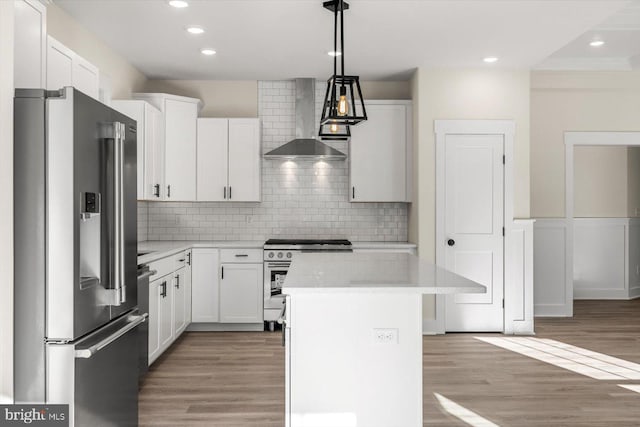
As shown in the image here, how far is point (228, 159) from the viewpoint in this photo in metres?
5.85

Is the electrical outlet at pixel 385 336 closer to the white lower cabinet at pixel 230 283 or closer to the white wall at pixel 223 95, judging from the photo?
the white lower cabinet at pixel 230 283

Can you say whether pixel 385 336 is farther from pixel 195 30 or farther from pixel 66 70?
pixel 195 30

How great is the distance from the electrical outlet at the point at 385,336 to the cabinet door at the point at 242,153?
11.8 feet

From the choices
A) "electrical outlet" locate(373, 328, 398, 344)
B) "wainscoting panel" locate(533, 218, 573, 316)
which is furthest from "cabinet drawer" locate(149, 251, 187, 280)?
"wainscoting panel" locate(533, 218, 573, 316)

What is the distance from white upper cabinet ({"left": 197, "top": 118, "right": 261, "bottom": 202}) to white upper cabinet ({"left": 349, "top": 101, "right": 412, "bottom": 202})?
3.58 ft

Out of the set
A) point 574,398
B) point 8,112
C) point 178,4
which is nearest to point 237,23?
point 178,4

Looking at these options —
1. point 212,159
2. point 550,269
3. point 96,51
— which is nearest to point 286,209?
point 212,159

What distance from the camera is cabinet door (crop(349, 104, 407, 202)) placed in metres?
5.86

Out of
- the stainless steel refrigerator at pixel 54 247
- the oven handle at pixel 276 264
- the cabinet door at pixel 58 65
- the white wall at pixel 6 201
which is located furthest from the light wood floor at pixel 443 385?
the cabinet door at pixel 58 65

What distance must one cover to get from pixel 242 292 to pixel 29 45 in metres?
3.56

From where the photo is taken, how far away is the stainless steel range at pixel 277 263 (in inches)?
219

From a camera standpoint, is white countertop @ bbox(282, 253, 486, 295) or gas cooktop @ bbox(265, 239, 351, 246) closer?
white countertop @ bbox(282, 253, 486, 295)

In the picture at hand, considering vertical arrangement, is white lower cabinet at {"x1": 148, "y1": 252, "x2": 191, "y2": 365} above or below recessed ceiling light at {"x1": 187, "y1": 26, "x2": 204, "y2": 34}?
below

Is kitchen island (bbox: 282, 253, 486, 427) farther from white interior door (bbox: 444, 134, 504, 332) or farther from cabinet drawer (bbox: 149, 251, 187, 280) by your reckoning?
white interior door (bbox: 444, 134, 504, 332)
